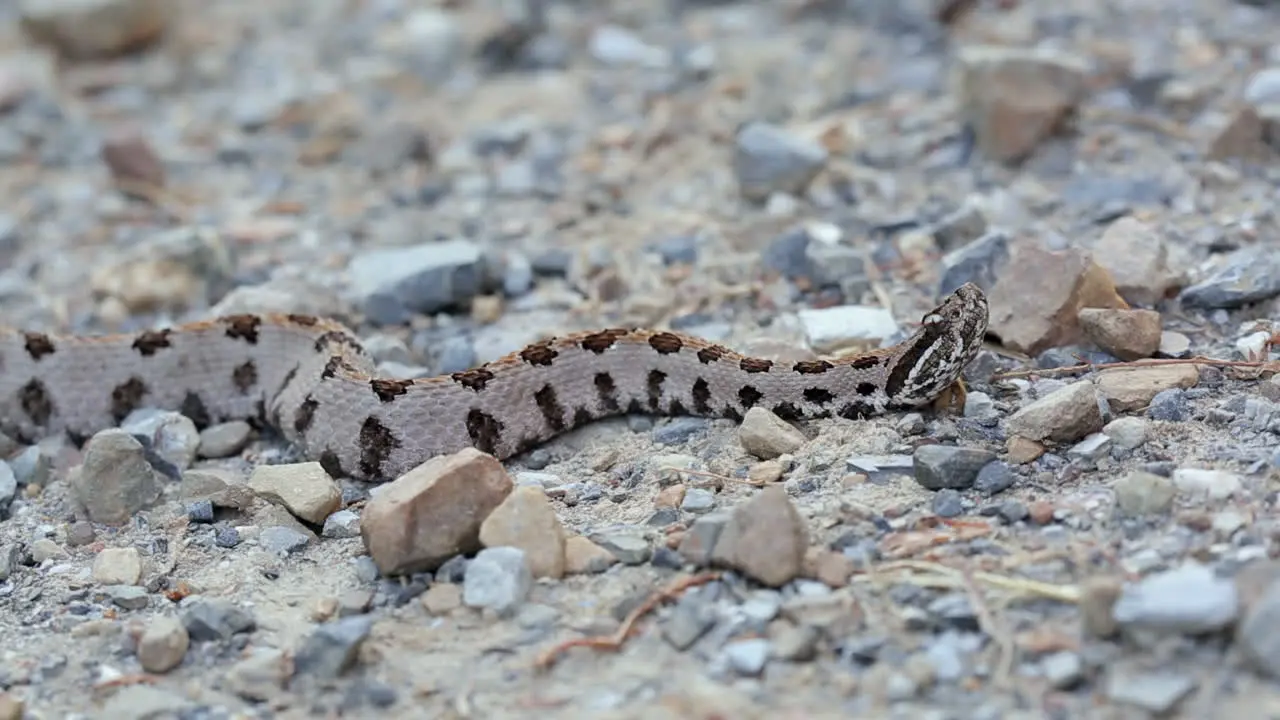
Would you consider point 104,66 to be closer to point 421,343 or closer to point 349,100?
point 349,100

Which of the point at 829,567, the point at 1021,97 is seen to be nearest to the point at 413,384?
the point at 829,567

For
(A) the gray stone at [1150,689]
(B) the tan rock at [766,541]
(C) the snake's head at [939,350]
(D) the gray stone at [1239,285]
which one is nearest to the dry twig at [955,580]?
(B) the tan rock at [766,541]

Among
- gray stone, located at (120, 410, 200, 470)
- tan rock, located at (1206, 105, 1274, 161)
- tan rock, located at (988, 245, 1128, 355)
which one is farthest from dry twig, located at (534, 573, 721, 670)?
tan rock, located at (1206, 105, 1274, 161)

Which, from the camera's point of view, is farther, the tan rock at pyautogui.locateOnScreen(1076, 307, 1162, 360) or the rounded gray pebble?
the tan rock at pyautogui.locateOnScreen(1076, 307, 1162, 360)

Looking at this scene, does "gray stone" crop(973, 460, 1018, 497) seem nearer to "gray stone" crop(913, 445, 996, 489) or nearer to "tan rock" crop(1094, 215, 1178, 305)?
"gray stone" crop(913, 445, 996, 489)

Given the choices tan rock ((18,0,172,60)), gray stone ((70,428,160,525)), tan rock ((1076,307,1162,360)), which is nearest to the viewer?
gray stone ((70,428,160,525))

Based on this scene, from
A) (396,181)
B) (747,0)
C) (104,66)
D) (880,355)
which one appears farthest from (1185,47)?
(104,66)

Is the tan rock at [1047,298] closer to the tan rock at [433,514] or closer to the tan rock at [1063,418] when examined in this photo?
the tan rock at [1063,418]
